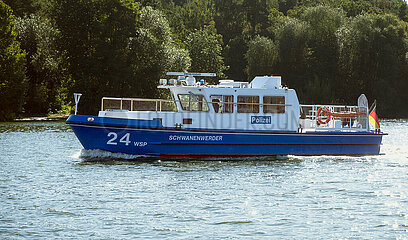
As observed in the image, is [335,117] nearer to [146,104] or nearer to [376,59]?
[146,104]

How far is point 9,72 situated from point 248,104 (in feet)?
125

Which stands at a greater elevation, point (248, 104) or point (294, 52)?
point (294, 52)

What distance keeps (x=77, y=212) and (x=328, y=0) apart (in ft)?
351

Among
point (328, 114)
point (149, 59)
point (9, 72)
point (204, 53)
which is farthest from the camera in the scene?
point (204, 53)

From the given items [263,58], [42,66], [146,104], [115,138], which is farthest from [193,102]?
[263,58]

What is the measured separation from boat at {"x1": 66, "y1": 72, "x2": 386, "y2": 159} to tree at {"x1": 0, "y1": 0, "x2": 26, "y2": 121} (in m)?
34.3

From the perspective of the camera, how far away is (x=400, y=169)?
2744 centimetres

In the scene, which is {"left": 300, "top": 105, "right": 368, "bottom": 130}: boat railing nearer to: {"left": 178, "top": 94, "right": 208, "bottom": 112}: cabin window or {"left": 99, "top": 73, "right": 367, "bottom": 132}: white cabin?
{"left": 99, "top": 73, "right": 367, "bottom": 132}: white cabin

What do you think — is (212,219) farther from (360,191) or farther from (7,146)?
(7,146)

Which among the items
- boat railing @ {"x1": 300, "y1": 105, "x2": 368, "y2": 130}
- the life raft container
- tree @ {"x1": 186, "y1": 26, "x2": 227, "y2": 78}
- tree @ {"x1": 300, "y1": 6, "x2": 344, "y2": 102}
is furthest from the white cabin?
tree @ {"x1": 186, "y1": 26, "x2": 227, "y2": 78}

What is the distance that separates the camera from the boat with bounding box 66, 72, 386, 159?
2647 cm

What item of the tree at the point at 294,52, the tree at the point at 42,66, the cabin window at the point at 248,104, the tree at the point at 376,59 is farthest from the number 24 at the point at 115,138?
the tree at the point at 376,59

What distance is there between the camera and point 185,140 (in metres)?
27.0

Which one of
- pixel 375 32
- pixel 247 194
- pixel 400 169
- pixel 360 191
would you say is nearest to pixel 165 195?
pixel 247 194
